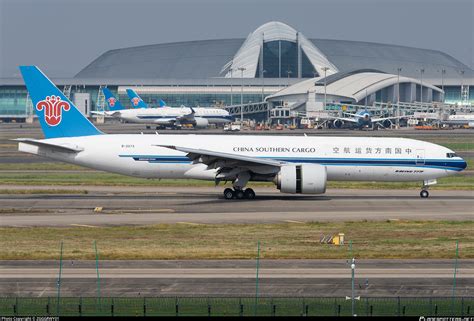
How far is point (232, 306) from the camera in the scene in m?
27.0

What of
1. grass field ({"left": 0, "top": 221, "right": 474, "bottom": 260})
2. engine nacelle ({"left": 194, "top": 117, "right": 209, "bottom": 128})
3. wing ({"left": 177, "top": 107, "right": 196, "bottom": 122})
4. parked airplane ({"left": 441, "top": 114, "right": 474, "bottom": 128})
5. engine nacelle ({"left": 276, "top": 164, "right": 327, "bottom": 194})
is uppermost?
parked airplane ({"left": 441, "top": 114, "right": 474, "bottom": 128})

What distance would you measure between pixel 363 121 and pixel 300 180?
11053cm

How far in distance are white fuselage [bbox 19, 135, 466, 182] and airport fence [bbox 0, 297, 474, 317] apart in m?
28.0

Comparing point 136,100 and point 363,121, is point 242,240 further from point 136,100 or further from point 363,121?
point 136,100

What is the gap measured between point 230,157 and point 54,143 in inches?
450

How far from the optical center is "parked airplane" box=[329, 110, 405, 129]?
16238 cm

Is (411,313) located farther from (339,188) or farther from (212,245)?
(339,188)

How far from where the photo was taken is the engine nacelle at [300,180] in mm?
53375

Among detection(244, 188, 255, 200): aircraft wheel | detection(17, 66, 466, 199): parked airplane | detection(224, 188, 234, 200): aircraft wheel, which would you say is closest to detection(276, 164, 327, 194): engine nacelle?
detection(17, 66, 466, 199): parked airplane

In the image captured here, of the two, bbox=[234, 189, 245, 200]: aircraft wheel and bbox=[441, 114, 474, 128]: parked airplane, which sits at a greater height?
bbox=[441, 114, 474, 128]: parked airplane

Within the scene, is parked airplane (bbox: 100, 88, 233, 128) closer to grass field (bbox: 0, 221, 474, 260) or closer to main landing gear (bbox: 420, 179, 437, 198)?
main landing gear (bbox: 420, 179, 437, 198)

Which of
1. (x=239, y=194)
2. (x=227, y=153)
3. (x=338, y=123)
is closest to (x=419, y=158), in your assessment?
(x=239, y=194)

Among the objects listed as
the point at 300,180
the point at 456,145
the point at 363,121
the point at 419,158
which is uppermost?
the point at 363,121

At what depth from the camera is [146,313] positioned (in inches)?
1025
